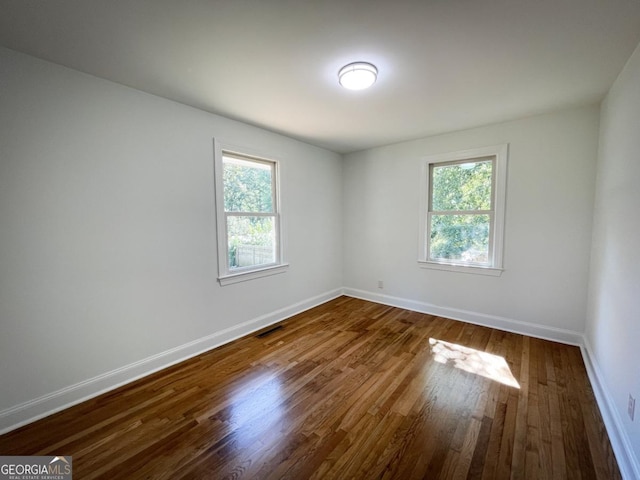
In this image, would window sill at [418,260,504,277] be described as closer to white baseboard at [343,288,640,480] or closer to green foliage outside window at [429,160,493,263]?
green foliage outside window at [429,160,493,263]

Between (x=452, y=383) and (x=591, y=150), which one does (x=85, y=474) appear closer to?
(x=452, y=383)

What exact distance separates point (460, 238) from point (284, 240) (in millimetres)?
2389

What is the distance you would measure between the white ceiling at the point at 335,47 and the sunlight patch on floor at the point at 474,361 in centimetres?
249

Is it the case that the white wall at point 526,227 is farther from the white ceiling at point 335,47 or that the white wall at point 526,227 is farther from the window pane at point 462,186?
the white ceiling at point 335,47

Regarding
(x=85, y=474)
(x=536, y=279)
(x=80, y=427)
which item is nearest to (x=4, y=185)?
(x=80, y=427)

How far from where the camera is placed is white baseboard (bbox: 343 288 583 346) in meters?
2.88

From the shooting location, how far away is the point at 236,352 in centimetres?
277

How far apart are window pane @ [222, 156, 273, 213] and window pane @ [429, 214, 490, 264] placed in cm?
234

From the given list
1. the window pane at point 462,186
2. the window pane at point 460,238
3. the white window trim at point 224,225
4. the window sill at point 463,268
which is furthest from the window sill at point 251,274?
the window pane at point 462,186

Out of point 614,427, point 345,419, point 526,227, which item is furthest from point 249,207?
point 614,427

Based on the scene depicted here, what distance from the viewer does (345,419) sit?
6.03ft

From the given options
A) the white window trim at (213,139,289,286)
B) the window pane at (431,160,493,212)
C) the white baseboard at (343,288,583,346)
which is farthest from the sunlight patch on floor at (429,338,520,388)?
the white window trim at (213,139,289,286)

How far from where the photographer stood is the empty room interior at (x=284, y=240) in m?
1.52

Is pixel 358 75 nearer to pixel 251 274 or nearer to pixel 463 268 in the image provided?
pixel 251 274
